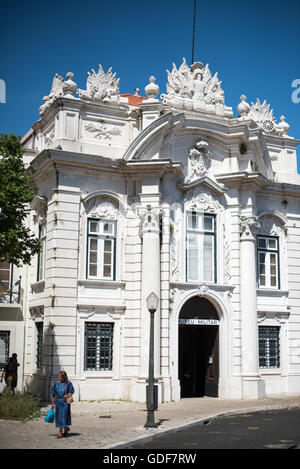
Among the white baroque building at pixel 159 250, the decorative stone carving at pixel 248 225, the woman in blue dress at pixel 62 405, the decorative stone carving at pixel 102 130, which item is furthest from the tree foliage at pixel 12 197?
the decorative stone carving at pixel 248 225

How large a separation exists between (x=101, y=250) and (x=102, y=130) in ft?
14.9

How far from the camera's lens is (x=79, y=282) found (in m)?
21.1

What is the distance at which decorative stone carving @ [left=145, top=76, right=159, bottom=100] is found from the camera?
23.0 metres

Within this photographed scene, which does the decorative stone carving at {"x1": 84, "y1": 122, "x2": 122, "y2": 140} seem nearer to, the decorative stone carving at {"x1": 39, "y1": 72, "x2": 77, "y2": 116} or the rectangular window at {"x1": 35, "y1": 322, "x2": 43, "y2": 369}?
the decorative stone carving at {"x1": 39, "y1": 72, "x2": 77, "y2": 116}

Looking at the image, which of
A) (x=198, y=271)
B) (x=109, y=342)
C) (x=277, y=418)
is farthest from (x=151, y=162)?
(x=277, y=418)

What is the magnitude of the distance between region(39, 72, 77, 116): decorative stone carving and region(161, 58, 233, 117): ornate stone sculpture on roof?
12.3ft

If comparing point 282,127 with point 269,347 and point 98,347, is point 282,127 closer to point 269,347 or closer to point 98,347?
point 269,347

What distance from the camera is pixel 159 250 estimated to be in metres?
21.6

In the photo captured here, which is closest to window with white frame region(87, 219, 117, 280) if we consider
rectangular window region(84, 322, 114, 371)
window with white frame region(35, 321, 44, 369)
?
rectangular window region(84, 322, 114, 371)

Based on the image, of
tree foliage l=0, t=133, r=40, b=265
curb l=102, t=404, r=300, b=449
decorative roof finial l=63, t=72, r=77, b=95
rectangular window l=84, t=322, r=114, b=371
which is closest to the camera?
curb l=102, t=404, r=300, b=449

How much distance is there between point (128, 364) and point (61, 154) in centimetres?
779

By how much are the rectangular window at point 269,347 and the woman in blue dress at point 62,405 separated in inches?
480

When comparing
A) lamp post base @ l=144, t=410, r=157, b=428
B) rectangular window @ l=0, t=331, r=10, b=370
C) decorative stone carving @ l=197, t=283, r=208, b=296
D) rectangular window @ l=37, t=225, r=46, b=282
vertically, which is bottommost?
lamp post base @ l=144, t=410, r=157, b=428
